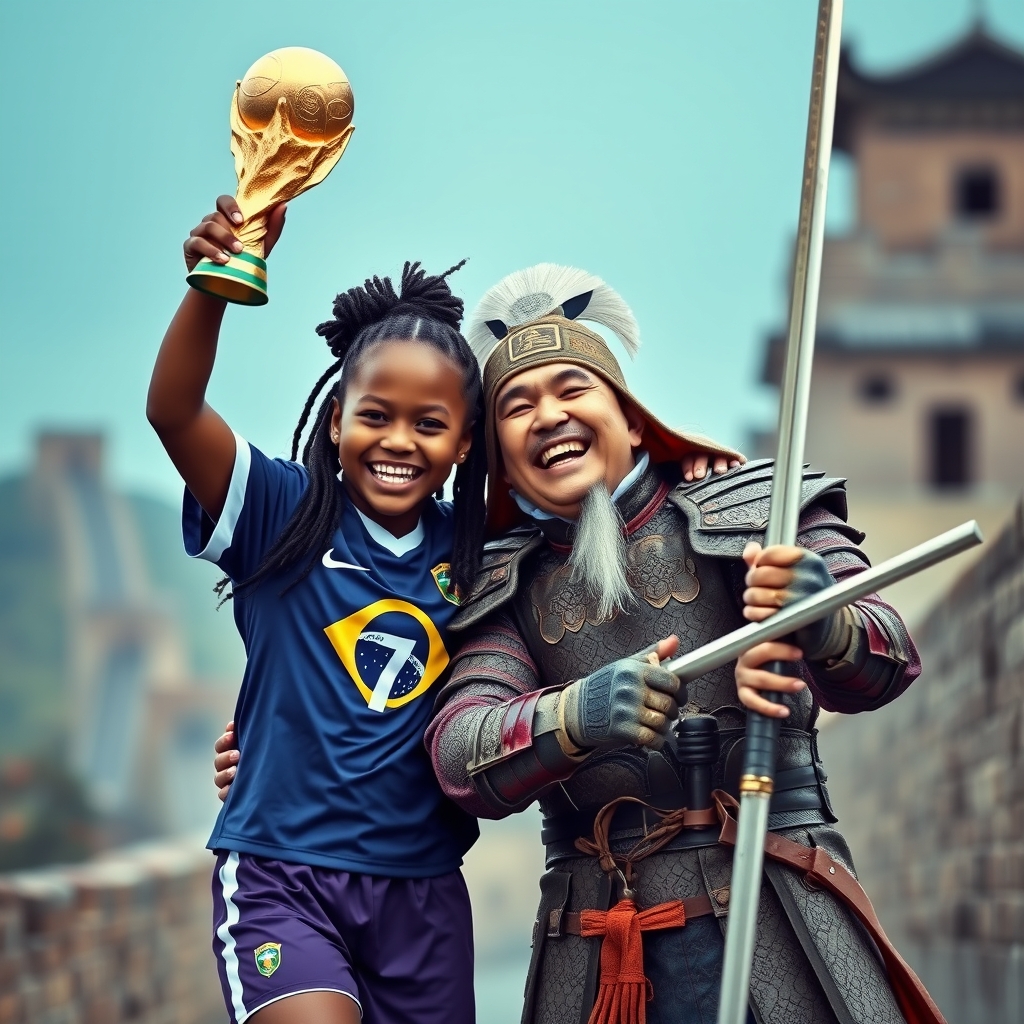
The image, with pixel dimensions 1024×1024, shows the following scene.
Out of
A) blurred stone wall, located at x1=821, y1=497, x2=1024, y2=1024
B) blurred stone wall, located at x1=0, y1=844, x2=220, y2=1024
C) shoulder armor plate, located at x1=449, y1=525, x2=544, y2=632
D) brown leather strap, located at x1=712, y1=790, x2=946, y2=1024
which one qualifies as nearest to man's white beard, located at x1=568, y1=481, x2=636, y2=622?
shoulder armor plate, located at x1=449, y1=525, x2=544, y2=632

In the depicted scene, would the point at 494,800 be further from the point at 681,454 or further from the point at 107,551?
the point at 107,551

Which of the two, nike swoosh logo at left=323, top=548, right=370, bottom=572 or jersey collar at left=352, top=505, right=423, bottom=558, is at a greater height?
jersey collar at left=352, top=505, right=423, bottom=558

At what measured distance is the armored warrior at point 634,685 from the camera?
3.34 meters

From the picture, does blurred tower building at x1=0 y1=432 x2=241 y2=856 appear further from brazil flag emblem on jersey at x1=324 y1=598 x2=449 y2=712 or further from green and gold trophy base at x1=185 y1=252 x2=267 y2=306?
green and gold trophy base at x1=185 y1=252 x2=267 y2=306

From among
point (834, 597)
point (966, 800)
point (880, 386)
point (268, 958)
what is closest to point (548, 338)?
point (834, 597)

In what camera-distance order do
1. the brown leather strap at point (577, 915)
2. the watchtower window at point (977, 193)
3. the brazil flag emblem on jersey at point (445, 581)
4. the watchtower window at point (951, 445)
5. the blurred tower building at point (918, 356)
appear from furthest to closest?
the watchtower window at point (977, 193), the watchtower window at point (951, 445), the blurred tower building at point (918, 356), the brazil flag emblem on jersey at point (445, 581), the brown leather strap at point (577, 915)

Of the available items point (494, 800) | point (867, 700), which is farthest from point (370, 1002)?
point (867, 700)

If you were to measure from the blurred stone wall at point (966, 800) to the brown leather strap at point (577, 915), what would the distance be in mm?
3441

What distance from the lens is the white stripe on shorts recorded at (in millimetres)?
3443

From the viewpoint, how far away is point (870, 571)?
3.12 meters

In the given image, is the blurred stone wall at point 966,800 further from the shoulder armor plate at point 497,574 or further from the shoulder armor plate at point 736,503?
the shoulder armor plate at point 497,574

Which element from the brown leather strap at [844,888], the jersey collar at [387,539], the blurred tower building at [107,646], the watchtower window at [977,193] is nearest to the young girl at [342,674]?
the jersey collar at [387,539]

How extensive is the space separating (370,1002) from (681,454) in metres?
1.25

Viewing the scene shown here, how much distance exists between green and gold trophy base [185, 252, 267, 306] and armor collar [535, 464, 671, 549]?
32.6 inches
